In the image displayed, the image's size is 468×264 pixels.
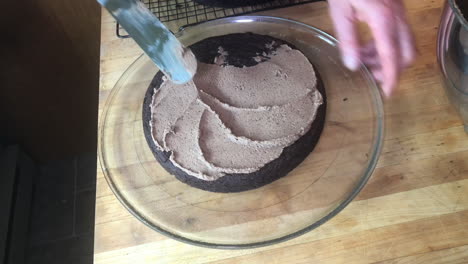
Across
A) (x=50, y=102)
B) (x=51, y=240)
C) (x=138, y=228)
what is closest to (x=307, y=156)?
(x=138, y=228)

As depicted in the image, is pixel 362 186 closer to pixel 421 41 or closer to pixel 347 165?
pixel 347 165

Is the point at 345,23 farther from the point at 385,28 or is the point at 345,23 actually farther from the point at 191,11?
the point at 191,11

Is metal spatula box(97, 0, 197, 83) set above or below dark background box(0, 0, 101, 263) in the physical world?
above

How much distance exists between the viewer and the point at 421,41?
2.66ft

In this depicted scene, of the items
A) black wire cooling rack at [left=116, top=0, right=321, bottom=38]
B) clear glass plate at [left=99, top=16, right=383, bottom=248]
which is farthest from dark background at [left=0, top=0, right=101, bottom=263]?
clear glass plate at [left=99, top=16, right=383, bottom=248]

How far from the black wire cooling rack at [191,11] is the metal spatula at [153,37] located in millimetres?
219

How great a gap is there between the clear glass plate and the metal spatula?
13 cm

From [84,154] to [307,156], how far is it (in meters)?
0.97

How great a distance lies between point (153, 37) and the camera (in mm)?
653

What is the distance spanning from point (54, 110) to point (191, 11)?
1.98 feet

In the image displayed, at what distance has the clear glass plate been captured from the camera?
0.63m

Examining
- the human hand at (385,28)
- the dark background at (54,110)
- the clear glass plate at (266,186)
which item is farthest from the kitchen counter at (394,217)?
the dark background at (54,110)

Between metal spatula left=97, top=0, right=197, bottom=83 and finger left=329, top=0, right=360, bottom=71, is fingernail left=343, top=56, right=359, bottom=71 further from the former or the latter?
metal spatula left=97, top=0, right=197, bottom=83

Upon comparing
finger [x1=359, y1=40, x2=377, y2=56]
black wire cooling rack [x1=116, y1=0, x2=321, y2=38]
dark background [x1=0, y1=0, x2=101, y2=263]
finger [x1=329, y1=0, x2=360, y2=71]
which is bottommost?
dark background [x1=0, y1=0, x2=101, y2=263]
